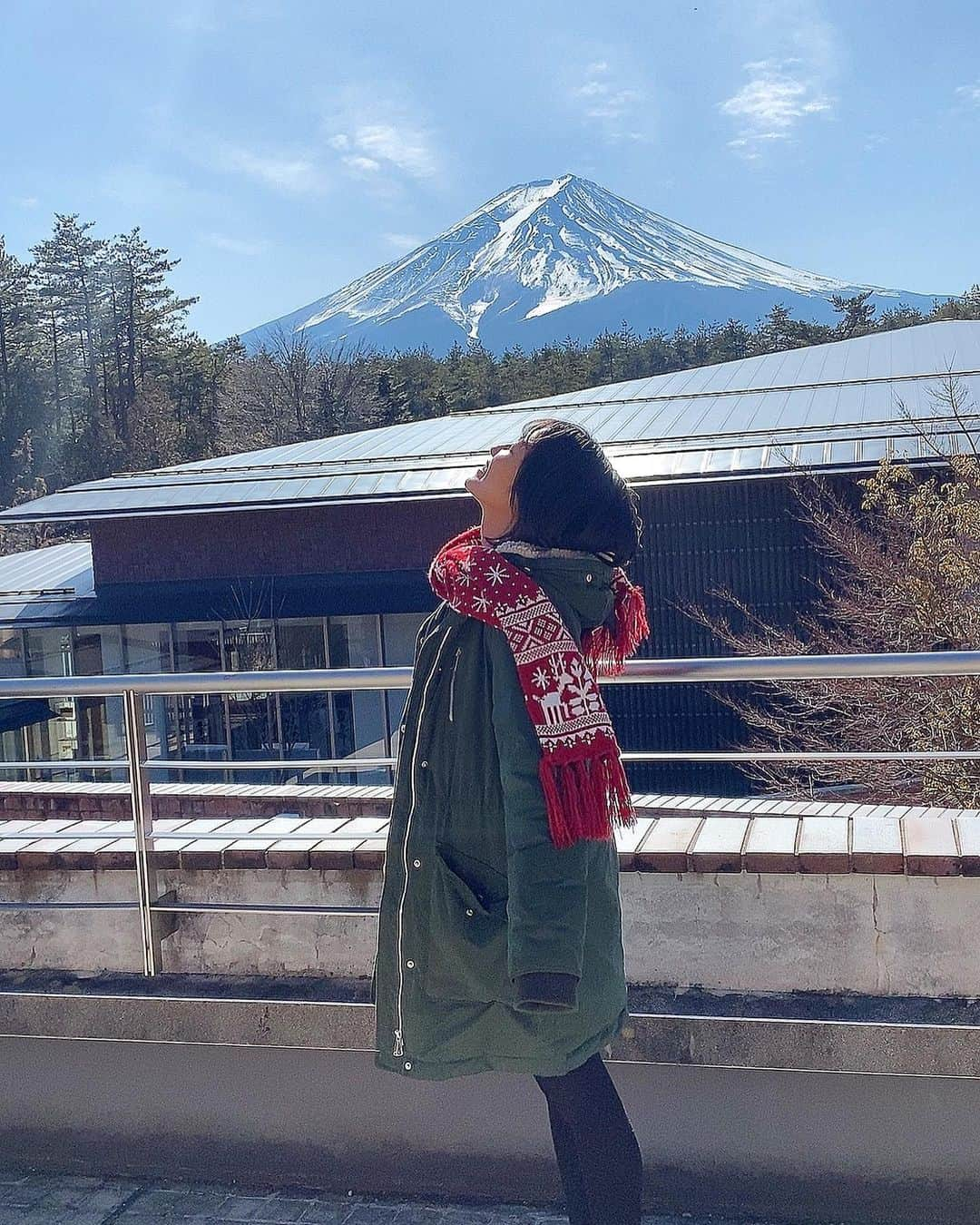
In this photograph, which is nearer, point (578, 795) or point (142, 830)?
point (578, 795)

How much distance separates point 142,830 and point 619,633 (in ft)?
5.21

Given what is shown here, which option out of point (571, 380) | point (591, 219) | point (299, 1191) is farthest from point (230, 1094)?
point (591, 219)

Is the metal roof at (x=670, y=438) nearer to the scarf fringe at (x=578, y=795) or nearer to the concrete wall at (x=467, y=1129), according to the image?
the concrete wall at (x=467, y=1129)

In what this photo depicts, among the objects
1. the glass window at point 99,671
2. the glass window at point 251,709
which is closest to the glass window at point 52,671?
the glass window at point 99,671

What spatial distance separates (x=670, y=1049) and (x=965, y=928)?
74 centimetres

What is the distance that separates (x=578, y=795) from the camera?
1994 millimetres

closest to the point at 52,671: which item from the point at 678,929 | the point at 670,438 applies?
the point at 670,438

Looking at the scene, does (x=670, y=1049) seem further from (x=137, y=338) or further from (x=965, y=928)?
(x=137, y=338)

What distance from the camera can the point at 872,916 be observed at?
2877 millimetres

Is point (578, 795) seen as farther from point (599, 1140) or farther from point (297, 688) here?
point (297, 688)

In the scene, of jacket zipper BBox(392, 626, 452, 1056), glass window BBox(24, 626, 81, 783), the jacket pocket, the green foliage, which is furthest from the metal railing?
glass window BBox(24, 626, 81, 783)

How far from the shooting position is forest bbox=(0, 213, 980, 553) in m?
46.2

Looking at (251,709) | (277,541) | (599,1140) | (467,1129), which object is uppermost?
(277,541)

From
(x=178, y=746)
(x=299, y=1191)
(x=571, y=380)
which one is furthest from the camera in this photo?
(x=571, y=380)
